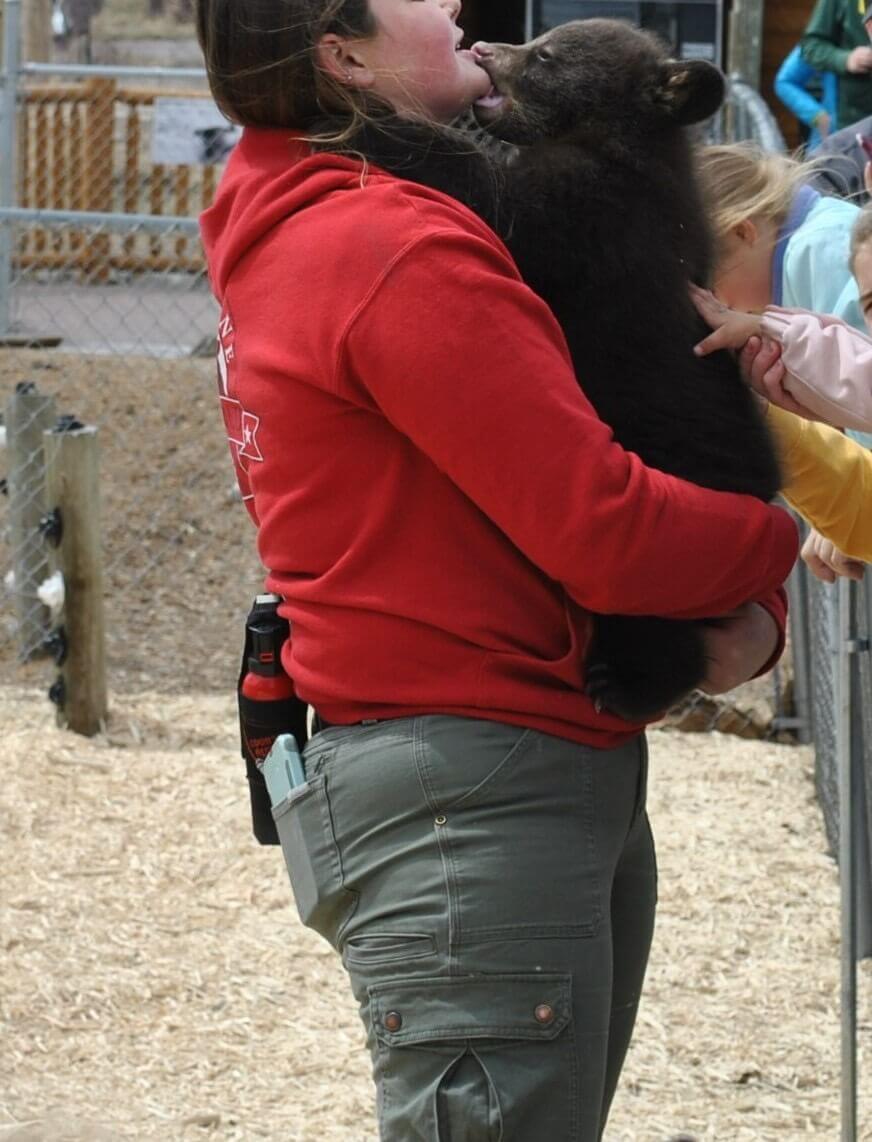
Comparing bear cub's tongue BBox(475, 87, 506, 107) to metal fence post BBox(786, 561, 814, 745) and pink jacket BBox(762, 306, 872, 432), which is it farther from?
metal fence post BBox(786, 561, 814, 745)

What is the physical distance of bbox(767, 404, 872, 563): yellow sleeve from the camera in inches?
90.9

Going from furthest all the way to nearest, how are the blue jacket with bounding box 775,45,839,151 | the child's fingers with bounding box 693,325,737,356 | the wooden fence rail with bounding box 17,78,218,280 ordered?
the wooden fence rail with bounding box 17,78,218,280 < the blue jacket with bounding box 775,45,839,151 < the child's fingers with bounding box 693,325,737,356

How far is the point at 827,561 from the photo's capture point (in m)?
2.69

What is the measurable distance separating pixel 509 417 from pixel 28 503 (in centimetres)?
510

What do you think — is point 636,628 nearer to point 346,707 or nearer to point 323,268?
point 346,707

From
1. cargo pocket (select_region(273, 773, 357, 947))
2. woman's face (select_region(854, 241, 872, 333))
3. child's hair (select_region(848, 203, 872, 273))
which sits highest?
child's hair (select_region(848, 203, 872, 273))

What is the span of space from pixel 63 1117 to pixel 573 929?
2.05m

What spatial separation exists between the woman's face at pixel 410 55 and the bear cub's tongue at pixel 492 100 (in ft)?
0.39

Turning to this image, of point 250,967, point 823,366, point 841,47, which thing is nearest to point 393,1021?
point 823,366

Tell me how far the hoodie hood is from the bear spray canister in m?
0.40

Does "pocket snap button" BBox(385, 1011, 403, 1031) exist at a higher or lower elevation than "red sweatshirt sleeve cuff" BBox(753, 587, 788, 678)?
lower

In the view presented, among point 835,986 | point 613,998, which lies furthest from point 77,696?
point 613,998

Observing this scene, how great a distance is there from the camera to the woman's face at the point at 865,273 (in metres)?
2.35

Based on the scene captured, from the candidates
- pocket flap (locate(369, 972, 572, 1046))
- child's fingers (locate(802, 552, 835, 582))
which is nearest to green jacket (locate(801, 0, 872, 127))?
child's fingers (locate(802, 552, 835, 582))
